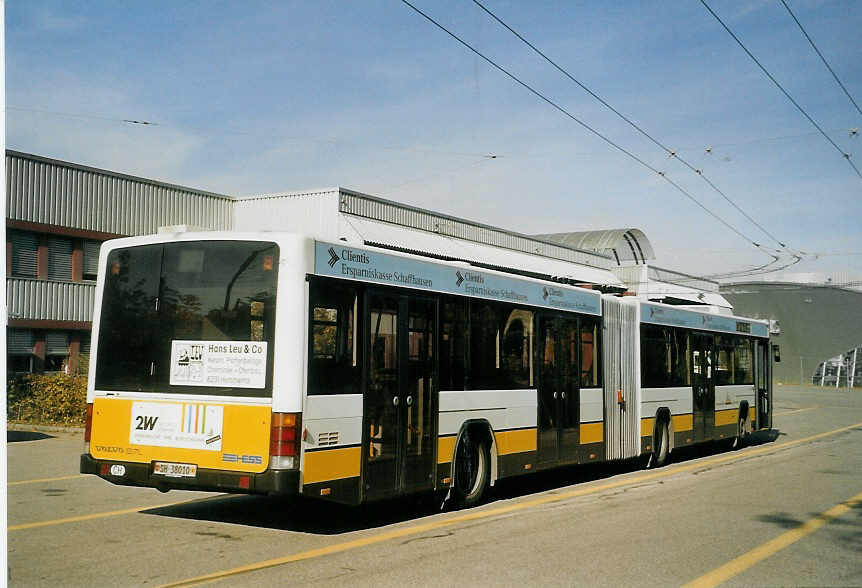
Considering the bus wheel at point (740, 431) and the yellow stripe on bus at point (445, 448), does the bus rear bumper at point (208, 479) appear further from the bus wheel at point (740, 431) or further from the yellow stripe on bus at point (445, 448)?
the bus wheel at point (740, 431)

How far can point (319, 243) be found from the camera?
29.3 ft

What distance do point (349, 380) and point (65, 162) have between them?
2119 cm

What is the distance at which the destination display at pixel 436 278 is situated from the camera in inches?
360

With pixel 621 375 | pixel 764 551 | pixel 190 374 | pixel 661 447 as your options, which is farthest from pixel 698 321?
pixel 190 374

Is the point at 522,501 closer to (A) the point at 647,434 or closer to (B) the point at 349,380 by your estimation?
(B) the point at 349,380

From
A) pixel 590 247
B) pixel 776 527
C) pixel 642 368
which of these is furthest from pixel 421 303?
pixel 590 247

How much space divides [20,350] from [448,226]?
17.0 meters

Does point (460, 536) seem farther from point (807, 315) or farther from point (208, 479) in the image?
point (807, 315)

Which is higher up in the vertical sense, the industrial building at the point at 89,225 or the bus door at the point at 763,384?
the industrial building at the point at 89,225

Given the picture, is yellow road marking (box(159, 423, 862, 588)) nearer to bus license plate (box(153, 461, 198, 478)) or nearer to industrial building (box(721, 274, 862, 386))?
bus license plate (box(153, 461, 198, 478))

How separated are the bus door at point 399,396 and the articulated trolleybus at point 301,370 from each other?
0.02m

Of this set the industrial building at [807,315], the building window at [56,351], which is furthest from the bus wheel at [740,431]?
the industrial building at [807,315]

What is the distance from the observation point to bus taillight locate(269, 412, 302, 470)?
27.4 ft

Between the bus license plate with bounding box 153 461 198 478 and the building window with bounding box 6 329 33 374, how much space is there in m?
19.3
